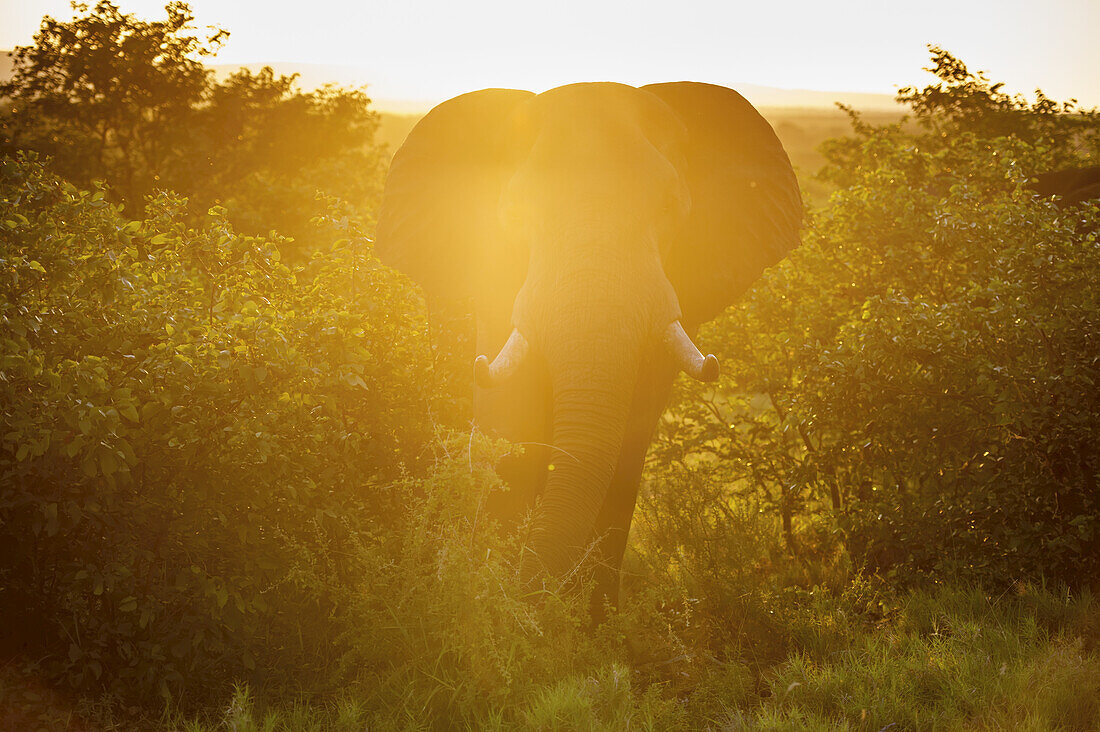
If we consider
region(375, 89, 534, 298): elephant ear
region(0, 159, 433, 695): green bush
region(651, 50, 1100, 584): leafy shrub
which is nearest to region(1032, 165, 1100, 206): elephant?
region(651, 50, 1100, 584): leafy shrub

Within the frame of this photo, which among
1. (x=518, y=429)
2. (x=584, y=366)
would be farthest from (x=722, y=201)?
(x=518, y=429)

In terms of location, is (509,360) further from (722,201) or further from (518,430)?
(722,201)

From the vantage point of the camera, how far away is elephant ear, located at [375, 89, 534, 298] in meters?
7.56

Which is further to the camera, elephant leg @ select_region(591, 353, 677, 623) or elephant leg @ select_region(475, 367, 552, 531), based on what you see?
Answer: elephant leg @ select_region(591, 353, 677, 623)

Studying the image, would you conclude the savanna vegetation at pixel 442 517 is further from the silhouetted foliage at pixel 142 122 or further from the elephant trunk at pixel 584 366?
the silhouetted foliage at pixel 142 122

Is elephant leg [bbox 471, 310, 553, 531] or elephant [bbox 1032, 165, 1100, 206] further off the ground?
elephant [bbox 1032, 165, 1100, 206]

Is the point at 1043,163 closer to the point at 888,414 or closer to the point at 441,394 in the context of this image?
the point at 888,414

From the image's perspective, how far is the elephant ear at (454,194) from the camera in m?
7.56

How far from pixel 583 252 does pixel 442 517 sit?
235 centimetres

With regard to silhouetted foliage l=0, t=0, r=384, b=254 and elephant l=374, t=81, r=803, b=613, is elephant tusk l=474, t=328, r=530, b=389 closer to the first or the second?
elephant l=374, t=81, r=803, b=613

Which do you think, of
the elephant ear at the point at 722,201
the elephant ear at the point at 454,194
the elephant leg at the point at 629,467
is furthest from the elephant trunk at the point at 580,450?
the elephant ear at the point at 722,201

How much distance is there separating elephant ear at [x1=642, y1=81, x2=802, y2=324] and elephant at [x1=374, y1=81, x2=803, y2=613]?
0.01m

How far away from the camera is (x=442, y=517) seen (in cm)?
495

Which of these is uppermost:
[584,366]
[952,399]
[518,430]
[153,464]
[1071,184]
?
[1071,184]
